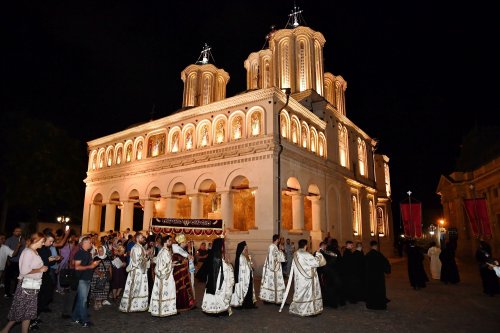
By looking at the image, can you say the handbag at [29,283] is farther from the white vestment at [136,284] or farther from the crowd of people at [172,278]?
the white vestment at [136,284]

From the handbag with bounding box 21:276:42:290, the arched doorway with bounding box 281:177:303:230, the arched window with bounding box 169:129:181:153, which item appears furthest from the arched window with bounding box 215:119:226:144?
the handbag with bounding box 21:276:42:290

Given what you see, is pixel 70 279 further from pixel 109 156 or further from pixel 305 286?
pixel 109 156

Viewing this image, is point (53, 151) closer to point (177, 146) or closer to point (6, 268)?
point (177, 146)

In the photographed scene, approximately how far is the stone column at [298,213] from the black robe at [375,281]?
32.6 ft

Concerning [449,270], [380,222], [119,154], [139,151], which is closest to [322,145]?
[449,270]

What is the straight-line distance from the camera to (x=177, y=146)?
967 inches

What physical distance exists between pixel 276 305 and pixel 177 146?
1678cm

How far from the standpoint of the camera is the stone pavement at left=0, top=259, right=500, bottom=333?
745 centimetres

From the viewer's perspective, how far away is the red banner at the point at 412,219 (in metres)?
24.4

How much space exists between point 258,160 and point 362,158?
637 inches

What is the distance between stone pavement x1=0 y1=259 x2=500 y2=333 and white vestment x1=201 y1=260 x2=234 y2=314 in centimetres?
26

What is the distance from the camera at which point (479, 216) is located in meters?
18.0

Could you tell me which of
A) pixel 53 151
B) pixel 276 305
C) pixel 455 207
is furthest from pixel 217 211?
pixel 455 207

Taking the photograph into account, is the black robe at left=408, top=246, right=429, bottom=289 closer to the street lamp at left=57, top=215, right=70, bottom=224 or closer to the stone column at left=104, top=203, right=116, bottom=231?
the stone column at left=104, top=203, right=116, bottom=231
